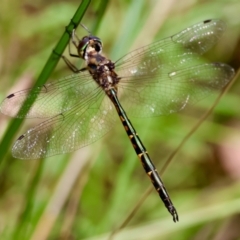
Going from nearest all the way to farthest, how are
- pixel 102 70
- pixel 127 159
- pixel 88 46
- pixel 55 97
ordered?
1. pixel 55 97
2. pixel 88 46
3. pixel 102 70
4. pixel 127 159

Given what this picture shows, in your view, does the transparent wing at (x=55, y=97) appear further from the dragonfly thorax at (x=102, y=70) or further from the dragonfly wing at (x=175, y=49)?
the dragonfly wing at (x=175, y=49)

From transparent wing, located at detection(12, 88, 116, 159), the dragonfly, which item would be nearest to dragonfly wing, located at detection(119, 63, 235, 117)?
the dragonfly

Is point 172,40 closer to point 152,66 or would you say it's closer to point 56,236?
point 152,66

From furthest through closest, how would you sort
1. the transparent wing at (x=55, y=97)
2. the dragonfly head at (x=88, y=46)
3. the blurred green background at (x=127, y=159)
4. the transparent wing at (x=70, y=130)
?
the blurred green background at (x=127, y=159)
the dragonfly head at (x=88, y=46)
the transparent wing at (x=70, y=130)
the transparent wing at (x=55, y=97)

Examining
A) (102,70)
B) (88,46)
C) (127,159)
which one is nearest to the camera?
(88,46)

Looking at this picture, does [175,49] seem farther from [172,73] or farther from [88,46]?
[88,46]

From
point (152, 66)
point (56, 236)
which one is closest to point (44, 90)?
point (152, 66)

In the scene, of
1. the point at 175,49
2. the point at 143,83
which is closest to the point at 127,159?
the point at 143,83

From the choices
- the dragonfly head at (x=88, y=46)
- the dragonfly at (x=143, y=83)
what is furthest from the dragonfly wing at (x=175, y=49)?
the dragonfly head at (x=88, y=46)
